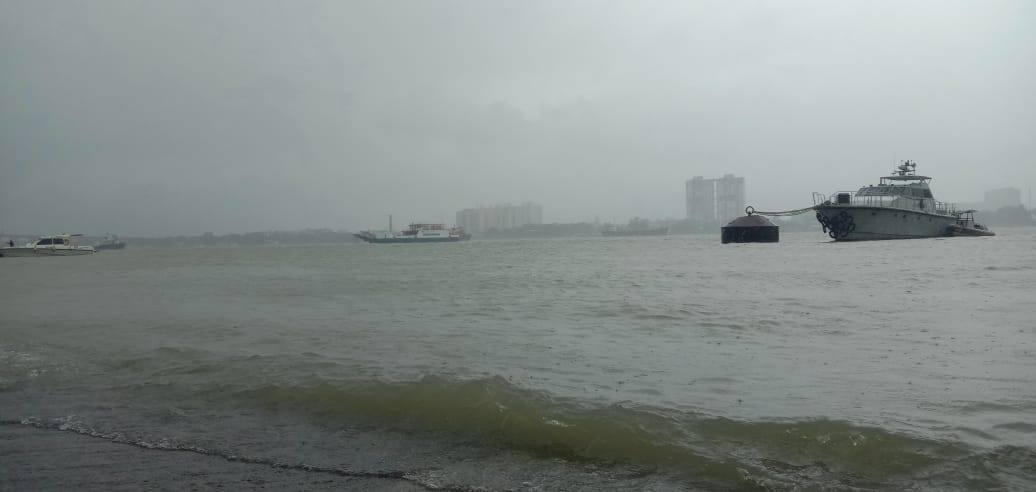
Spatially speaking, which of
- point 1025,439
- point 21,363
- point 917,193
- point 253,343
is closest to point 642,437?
point 1025,439

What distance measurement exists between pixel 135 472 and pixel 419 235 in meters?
136

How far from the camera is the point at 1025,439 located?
4.60 meters

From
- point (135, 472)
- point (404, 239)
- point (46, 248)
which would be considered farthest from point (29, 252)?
point (135, 472)

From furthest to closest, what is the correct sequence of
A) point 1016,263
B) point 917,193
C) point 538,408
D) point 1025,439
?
point 917,193
point 1016,263
point 538,408
point 1025,439

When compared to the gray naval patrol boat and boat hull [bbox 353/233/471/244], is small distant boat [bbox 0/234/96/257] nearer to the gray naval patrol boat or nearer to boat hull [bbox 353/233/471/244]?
boat hull [bbox 353/233/471/244]

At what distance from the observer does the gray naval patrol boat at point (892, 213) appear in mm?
49438

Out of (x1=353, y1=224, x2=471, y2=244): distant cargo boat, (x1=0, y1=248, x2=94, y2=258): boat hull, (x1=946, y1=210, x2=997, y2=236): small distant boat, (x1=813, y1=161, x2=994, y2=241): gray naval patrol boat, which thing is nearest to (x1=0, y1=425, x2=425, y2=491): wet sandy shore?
(x1=813, y1=161, x2=994, y2=241): gray naval patrol boat

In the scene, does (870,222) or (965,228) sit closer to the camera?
(870,222)

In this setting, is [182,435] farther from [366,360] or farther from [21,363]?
[21,363]

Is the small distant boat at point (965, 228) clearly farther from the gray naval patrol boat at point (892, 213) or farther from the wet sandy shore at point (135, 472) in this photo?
the wet sandy shore at point (135, 472)

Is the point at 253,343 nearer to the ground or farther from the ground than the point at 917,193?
nearer to the ground

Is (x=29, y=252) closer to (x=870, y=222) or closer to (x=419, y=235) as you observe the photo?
(x=419, y=235)

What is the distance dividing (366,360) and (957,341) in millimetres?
8378

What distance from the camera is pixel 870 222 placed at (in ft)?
162
